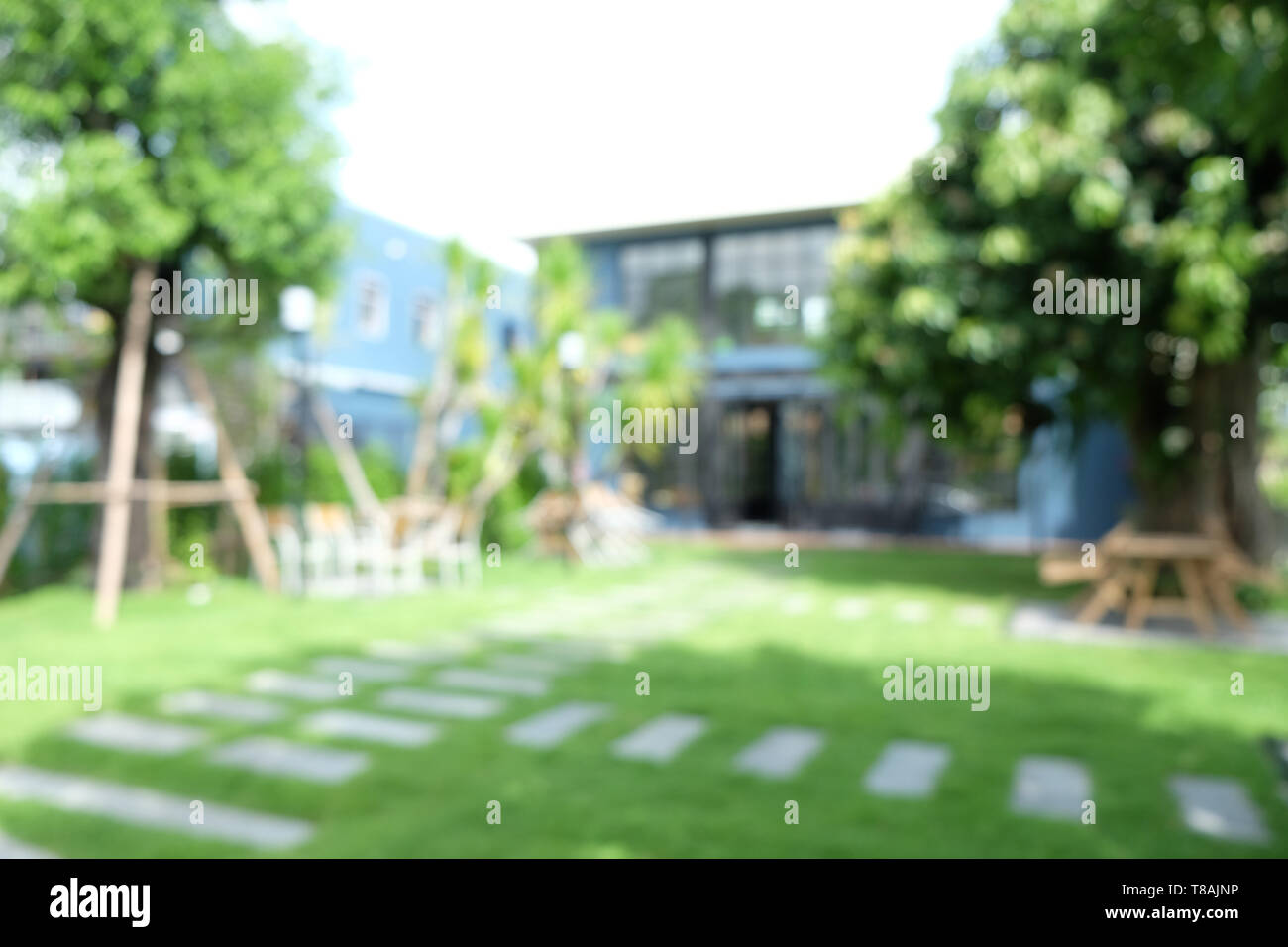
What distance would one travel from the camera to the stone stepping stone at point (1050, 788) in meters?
3.36

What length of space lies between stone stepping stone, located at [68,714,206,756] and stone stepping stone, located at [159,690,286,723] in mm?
187

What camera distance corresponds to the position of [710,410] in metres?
19.2

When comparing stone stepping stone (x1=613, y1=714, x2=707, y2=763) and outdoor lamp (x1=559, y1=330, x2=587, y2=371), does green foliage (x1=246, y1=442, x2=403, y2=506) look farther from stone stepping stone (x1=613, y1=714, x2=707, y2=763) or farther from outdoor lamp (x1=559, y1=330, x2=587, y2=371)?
stone stepping stone (x1=613, y1=714, x2=707, y2=763)

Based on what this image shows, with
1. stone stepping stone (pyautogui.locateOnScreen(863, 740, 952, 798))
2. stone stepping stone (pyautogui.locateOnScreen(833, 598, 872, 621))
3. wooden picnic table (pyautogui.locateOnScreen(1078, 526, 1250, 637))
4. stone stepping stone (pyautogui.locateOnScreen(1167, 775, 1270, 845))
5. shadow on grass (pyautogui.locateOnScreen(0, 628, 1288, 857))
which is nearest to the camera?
shadow on grass (pyautogui.locateOnScreen(0, 628, 1288, 857))

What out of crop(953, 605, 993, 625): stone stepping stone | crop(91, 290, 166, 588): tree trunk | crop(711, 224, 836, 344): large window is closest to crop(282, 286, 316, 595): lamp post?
crop(91, 290, 166, 588): tree trunk

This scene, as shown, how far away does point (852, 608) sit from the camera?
27.3ft

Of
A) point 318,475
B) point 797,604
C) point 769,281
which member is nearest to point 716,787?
point 797,604

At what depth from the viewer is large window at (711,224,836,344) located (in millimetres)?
18703

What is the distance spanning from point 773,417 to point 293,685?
1504 cm

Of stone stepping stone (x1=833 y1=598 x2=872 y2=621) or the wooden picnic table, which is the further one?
stone stepping stone (x1=833 y1=598 x2=872 y2=621)
